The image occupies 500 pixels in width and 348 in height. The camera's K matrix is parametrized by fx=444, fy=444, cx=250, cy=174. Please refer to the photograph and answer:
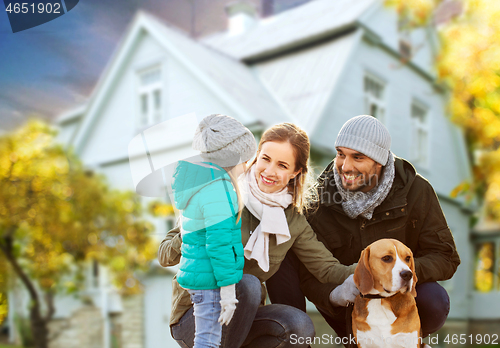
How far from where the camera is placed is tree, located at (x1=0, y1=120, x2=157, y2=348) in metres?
6.35

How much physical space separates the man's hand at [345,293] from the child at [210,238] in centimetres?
42

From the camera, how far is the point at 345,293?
5.48 feet

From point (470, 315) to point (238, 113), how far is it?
22.8ft

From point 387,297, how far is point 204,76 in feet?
18.2

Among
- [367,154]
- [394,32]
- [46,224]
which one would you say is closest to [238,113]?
[46,224]

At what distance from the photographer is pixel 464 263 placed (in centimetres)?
928

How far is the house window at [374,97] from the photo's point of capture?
24.7 ft

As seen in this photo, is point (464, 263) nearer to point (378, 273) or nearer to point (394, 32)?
point (394, 32)

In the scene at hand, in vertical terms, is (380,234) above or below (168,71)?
below

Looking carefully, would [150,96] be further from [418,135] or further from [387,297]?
[387,297]

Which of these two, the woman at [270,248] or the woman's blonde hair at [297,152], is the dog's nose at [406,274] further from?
the woman's blonde hair at [297,152]

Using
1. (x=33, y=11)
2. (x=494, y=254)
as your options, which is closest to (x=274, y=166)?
(x=33, y=11)

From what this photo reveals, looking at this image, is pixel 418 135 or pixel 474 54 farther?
pixel 418 135

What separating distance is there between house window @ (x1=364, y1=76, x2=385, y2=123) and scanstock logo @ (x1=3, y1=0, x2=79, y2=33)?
6.02 metres
